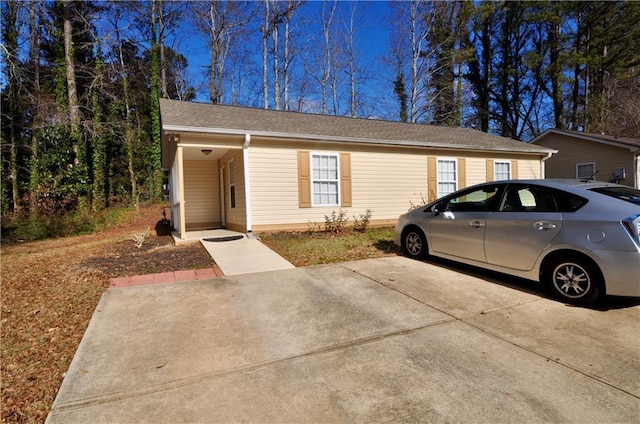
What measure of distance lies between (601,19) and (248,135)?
2946 cm

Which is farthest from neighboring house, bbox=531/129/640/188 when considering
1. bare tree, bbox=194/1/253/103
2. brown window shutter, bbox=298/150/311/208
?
bare tree, bbox=194/1/253/103

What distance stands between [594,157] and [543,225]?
17.7m

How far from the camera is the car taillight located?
3.33 meters

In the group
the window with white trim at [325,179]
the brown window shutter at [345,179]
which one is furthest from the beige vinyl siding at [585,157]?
the window with white trim at [325,179]

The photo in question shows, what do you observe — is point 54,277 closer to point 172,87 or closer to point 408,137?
point 408,137

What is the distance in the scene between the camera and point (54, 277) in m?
5.40

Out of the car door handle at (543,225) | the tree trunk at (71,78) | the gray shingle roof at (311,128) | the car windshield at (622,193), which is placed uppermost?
the tree trunk at (71,78)

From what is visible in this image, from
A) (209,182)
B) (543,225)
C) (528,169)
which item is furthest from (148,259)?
(528,169)

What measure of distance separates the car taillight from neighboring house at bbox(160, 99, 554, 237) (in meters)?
7.33

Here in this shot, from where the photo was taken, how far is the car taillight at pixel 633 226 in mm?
3328

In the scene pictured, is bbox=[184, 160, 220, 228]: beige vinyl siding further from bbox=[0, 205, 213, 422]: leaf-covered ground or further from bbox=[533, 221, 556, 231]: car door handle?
bbox=[533, 221, 556, 231]: car door handle

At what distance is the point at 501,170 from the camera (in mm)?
13164

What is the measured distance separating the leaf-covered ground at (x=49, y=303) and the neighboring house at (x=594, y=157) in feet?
59.9

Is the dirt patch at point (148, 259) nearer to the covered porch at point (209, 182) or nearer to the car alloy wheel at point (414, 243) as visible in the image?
the covered porch at point (209, 182)
